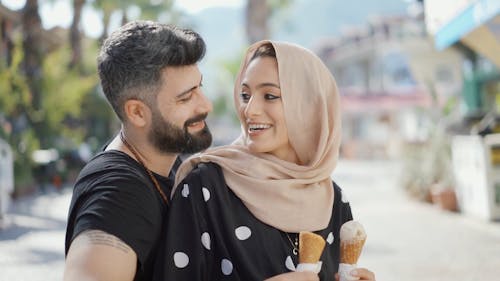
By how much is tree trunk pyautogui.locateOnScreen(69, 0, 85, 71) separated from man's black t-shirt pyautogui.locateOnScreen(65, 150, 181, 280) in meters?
26.1

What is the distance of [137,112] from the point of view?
2371 millimetres

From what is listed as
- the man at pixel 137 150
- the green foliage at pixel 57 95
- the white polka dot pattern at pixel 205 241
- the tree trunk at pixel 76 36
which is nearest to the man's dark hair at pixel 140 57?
the man at pixel 137 150

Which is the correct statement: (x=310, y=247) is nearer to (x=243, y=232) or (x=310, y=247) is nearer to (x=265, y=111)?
(x=243, y=232)

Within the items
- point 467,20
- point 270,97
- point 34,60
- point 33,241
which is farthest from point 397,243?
point 34,60

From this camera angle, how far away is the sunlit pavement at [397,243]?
654 centimetres

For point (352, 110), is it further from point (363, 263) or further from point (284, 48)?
point (284, 48)

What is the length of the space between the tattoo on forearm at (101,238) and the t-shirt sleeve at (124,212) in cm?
1

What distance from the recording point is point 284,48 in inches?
95.0

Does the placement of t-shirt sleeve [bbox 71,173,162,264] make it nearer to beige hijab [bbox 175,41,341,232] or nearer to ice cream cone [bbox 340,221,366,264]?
beige hijab [bbox 175,41,341,232]

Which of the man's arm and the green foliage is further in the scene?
the green foliage

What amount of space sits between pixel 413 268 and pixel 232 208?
4.86 meters

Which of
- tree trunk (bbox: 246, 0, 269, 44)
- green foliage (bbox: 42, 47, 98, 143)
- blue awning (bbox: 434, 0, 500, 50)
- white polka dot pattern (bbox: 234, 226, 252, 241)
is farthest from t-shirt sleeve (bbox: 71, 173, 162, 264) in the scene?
green foliage (bbox: 42, 47, 98, 143)

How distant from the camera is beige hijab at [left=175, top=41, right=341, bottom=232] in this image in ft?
7.33

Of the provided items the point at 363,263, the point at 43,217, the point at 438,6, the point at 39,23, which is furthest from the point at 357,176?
the point at 363,263
